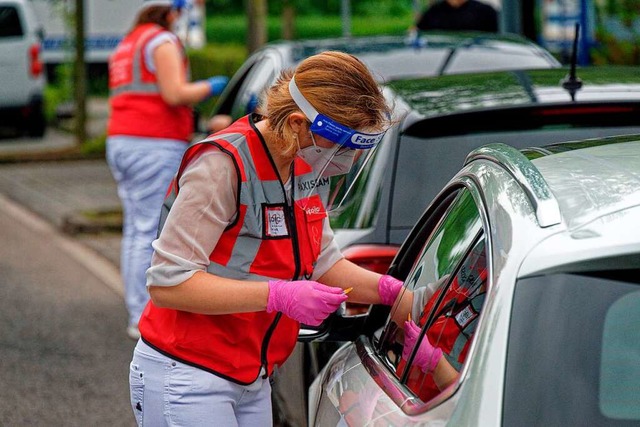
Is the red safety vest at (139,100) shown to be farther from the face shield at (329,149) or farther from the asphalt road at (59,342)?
the face shield at (329,149)

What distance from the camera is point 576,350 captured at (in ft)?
7.32

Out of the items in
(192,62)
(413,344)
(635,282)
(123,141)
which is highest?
(635,282)

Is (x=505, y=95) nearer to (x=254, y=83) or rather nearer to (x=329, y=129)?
(x=329, y=129)

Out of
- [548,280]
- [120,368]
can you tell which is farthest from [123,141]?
[548,280]

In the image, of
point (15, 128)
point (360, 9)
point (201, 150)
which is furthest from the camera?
point (360, 9)

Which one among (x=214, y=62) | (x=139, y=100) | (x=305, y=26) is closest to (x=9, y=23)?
(x=214, y=62)

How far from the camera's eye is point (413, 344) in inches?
113

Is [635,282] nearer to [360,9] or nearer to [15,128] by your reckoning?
[15,128]

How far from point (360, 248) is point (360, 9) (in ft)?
111

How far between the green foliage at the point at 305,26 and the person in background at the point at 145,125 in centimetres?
2571

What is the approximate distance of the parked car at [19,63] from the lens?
2039 cm

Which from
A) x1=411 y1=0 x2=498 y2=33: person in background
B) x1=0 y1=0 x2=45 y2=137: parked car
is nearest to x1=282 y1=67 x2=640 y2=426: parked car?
x1=411 y1=0 x2=498 y2=33: person in background

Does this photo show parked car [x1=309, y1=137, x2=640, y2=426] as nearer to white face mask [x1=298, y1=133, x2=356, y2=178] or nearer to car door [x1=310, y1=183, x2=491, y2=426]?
car door [x1=310, y1=183, x2=491, y2=426]

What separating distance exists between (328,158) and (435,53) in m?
4.14
